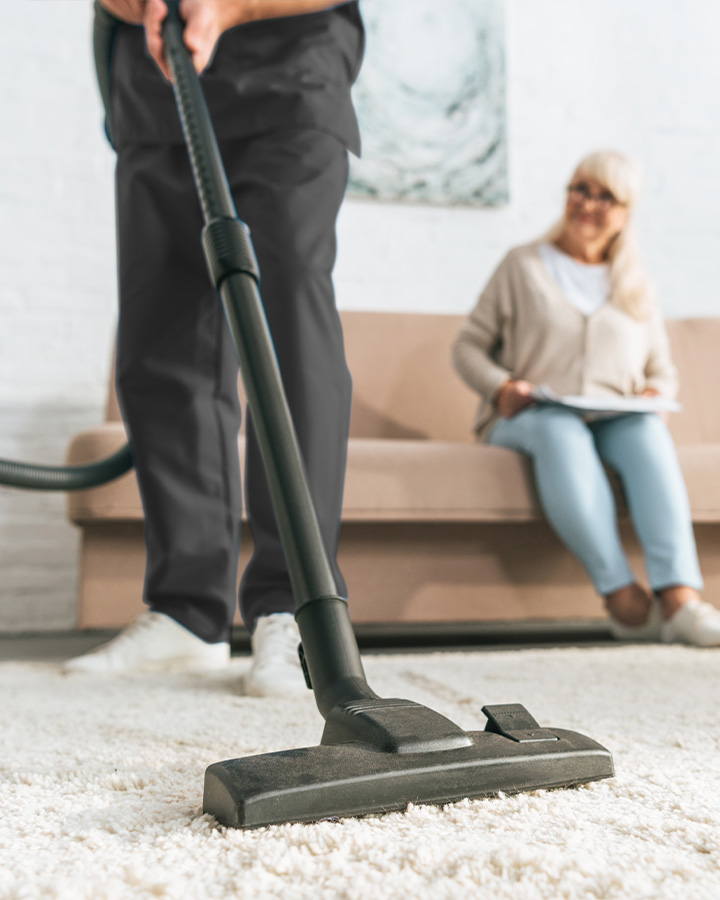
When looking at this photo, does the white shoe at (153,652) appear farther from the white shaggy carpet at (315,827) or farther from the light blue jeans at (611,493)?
the light blue jeans at (611,493)

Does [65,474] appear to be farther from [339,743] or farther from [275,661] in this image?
[339,743]

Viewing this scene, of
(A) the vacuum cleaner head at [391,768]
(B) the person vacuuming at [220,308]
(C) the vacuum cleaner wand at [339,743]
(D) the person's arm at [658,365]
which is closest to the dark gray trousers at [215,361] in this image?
(B) the person vacuuming at [220,308]

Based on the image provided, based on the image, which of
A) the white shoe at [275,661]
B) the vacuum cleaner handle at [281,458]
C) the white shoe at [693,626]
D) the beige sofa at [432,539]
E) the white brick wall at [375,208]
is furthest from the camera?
the white brick wall at [375,208]

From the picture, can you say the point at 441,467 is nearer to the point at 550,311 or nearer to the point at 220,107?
the point at 550,311

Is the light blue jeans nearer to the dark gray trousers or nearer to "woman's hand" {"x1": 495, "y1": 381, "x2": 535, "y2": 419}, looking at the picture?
"woman's hand" {"x1": 495, "y1": 381, "x2": 535, "y2": 419}

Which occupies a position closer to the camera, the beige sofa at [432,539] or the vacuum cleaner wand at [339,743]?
the vacuum cleaner wand at [339,743]

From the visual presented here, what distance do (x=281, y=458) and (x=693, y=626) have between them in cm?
102

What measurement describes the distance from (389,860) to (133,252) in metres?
0.88

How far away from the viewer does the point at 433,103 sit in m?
2.52

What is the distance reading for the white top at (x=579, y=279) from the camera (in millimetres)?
1766

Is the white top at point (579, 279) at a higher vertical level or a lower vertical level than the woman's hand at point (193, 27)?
lower

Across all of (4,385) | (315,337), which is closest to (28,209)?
(4,385)

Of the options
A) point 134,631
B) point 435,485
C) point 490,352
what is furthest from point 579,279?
point 134,631

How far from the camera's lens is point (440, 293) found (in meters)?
2.49
